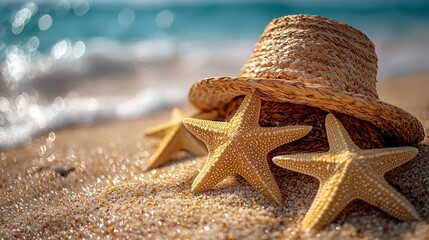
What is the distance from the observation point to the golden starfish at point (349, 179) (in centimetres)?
214

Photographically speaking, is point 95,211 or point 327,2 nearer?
point 95,211

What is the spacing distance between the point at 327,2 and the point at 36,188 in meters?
15.3

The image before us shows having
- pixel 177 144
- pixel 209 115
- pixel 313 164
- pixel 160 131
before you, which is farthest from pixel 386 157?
pixel 160 131

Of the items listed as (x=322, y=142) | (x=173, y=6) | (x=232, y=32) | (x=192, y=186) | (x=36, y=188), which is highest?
(x=173, y=6)

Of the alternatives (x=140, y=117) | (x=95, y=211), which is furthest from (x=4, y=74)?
(x=95, y=211)

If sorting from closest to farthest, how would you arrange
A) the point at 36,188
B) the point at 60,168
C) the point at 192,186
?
the point at 192,186 < the point at 36,188 < the point at 60,168

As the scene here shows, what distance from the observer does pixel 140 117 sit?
19.1 ft

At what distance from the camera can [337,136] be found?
2426 mm

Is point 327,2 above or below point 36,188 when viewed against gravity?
above

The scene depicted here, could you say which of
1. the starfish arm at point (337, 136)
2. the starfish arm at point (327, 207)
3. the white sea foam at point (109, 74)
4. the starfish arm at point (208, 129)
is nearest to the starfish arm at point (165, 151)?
the starfish arm at point (208, 129)

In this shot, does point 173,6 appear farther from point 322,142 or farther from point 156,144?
point 322,142

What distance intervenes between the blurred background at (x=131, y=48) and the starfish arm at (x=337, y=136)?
373 centimetres

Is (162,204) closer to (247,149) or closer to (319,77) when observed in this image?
(247,149)

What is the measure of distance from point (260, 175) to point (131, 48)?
8.80 metres
